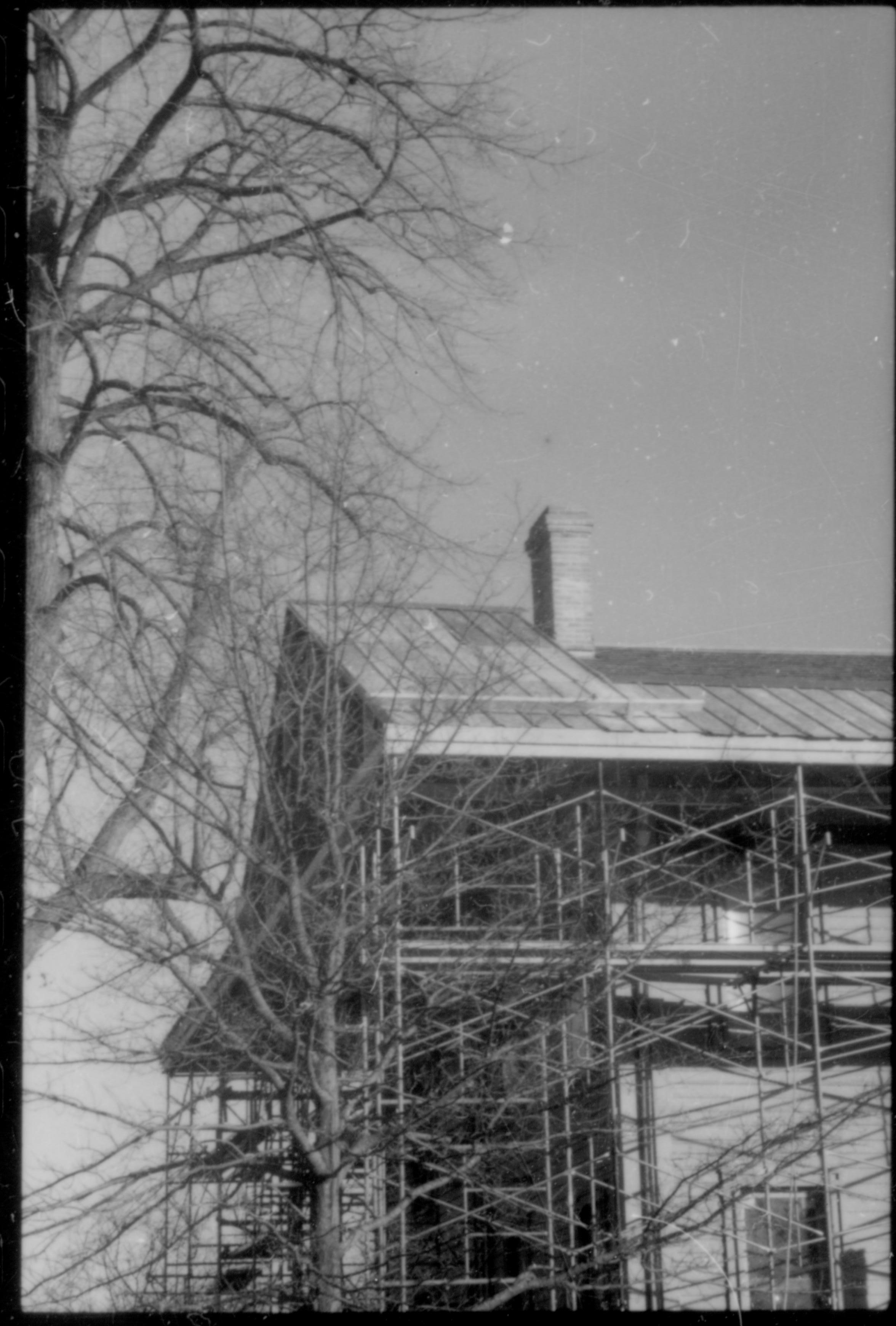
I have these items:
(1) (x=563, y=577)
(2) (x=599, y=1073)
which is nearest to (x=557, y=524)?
(1) (x=563, y=577)

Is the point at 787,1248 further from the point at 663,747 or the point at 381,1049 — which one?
the point at 663,747

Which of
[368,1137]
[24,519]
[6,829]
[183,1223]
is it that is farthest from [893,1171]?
[24,519]

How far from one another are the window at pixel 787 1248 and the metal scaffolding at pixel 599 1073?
0.15 feet

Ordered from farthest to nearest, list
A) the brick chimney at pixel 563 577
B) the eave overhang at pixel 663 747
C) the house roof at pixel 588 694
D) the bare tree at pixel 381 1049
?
the brick chimney at pixel 563 577
the eave overhang at pixel 663 747
the house roof at pixel 588 694
the bare tree at pixel 381 1049

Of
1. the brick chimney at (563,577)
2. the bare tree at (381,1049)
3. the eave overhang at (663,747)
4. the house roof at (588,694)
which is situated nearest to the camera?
the bare tree at (381,1049)

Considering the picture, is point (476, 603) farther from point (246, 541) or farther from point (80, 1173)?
point (80, 1173)

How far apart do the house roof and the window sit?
9.79 ft

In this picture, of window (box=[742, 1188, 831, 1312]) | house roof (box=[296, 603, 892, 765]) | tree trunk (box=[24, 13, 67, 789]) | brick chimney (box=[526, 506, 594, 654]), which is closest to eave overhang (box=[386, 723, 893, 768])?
house roof (box=[296, 603, 892, 765])

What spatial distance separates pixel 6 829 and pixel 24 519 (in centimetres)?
156

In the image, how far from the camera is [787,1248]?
7.69m

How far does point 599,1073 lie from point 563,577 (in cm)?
428

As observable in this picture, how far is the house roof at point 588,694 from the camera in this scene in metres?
8.57

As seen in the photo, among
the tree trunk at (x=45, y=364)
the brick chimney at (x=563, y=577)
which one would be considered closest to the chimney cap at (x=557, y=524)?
the brick chimney at (x=563, y=577)

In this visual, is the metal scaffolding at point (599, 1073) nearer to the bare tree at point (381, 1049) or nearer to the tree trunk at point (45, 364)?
the bare tree at point (381, 1049)
